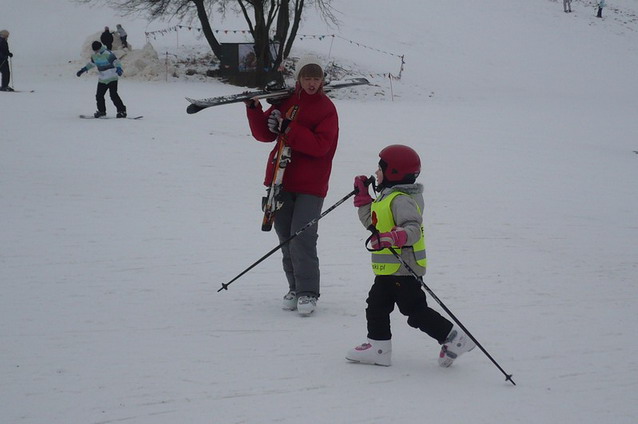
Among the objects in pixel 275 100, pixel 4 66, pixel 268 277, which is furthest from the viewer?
pixel 4 66

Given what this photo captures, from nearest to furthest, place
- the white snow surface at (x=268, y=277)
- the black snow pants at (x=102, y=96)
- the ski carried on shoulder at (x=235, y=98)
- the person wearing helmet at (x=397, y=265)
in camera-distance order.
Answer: the white snow surface at (x=268, y=277) < the person wearing helmet at (x=397, y=265) < the ski carried on shoulder at (x=235, y=98) < the black snow pants at (x=102, y=96)

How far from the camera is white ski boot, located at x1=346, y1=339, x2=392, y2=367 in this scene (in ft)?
15.4

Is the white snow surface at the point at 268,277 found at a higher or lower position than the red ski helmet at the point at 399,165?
lower

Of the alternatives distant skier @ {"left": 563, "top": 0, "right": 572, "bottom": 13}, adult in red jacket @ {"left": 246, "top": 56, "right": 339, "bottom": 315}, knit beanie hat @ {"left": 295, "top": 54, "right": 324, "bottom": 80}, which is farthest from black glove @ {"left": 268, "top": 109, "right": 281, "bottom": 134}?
distant skier @ {"left": 563, "top": 0, "right": 572, "bottom": 13}

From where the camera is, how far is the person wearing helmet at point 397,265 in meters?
4.54

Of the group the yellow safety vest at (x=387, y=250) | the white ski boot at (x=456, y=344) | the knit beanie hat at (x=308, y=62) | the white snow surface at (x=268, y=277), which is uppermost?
the knit beanie hat at (x=308, y=62)

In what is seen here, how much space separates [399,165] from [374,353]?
1219 millimetres

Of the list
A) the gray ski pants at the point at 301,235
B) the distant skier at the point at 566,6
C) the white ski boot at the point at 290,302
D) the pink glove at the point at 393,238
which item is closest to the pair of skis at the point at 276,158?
the gray ski pants at the point at 301,235

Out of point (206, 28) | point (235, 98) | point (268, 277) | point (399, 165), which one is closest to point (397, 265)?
point (399, 165)

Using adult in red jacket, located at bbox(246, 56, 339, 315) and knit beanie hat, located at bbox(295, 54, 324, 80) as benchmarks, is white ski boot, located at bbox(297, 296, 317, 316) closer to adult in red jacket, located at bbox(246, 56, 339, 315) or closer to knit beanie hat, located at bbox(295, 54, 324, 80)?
adult in red jacket, located at bbox(246, 56, 339, 315)

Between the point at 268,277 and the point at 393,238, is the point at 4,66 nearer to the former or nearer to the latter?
the point at 268,277

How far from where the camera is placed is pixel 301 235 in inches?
220

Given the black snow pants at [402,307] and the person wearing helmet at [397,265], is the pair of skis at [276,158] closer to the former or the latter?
the person wearing helmet at [397,265]

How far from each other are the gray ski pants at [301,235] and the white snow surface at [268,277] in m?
0.28
